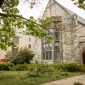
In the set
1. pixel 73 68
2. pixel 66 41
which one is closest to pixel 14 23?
pixel 73 68

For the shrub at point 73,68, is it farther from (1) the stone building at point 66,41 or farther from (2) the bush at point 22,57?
(2) the bush at point 22,57

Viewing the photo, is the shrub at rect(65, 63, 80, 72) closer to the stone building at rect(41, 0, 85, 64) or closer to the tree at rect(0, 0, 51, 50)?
the stone building at rect(41, 0, 85, 64)

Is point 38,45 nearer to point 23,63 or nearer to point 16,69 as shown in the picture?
point 23,63

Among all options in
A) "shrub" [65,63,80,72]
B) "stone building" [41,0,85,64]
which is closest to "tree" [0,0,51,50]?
"shrub" [65,63,80,72]

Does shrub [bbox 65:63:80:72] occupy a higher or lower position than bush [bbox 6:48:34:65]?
lower

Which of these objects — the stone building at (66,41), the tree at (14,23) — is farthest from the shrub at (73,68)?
the tree at (14,23)

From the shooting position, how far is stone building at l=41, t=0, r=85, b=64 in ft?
82.4

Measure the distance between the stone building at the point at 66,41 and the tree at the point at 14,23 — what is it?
8.76 m

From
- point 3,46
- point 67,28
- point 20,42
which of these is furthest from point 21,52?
point 20,42

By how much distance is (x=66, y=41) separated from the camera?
2625cm

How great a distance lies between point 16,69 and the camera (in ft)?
80.9

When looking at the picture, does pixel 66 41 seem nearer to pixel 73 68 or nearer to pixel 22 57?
pixel 73 68

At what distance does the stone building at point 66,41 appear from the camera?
25.1m

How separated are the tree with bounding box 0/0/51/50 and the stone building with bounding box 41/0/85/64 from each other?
28.7 feet
